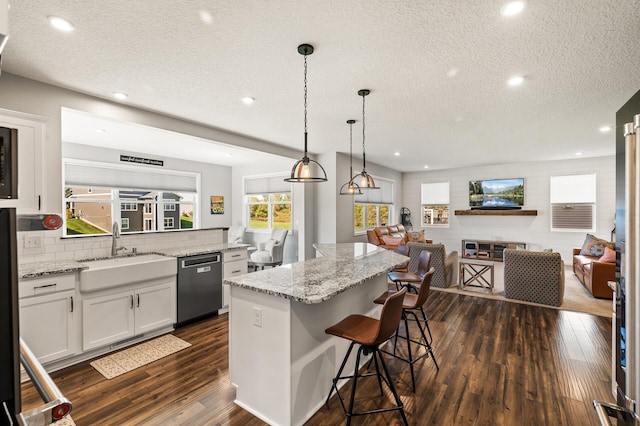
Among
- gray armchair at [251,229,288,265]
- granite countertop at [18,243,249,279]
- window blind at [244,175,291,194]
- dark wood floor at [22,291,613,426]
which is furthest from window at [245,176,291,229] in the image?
dark wood floor at [22,291,613,426]

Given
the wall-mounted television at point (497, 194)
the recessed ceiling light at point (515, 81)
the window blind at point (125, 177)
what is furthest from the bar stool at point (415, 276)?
the wall-mounted television at point (497, 194)

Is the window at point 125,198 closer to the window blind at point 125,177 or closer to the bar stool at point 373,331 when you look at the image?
the window blind at point 125,177

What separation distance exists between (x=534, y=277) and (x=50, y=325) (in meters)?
5.83

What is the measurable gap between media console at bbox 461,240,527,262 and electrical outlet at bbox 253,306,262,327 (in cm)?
729

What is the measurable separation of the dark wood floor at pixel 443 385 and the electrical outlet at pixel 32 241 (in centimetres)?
122

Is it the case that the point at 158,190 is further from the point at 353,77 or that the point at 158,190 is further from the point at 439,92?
the point at 439,92

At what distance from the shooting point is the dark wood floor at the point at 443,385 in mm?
2059

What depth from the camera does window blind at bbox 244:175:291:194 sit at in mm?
7270

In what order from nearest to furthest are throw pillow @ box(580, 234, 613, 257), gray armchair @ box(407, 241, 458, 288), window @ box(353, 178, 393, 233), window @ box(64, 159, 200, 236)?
gray armchair @ box(407, 241, 458, 288)
throw pillow @ box(580, 234, 613, 257)
window @ box(64, 159, 200, 236)
window @ box(353, 178, 393, 233)

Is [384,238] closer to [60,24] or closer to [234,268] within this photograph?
[234,268]

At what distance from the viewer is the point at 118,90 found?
3043 millimetres

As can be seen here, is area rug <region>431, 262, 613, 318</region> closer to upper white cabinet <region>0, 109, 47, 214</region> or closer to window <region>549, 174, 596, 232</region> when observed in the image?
window <region>549, 174, 596, 232</region>

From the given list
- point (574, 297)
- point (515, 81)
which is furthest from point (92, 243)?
point (574, 297)

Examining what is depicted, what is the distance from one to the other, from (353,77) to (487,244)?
23.6 feet
